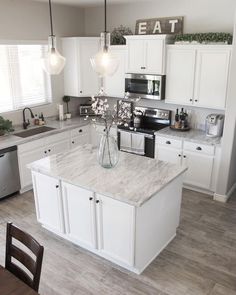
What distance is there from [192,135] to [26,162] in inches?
104

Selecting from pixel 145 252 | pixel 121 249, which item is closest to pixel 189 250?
pixel 145 252

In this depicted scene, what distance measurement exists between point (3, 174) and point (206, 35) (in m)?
3.60

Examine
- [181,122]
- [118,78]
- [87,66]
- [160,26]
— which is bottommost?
[181,122]

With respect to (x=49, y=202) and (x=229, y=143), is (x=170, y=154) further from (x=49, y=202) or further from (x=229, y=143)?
(x=49, y=202)

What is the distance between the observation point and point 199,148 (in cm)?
448

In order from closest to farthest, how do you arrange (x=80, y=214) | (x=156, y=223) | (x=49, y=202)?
(x=156, y=223)
(x=80, y=214)
(x=49, y=202)

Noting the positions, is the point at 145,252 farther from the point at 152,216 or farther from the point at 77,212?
the point at 77,212

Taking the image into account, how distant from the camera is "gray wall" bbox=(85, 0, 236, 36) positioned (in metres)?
4.44

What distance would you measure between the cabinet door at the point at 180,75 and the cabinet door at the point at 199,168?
2.88 ft

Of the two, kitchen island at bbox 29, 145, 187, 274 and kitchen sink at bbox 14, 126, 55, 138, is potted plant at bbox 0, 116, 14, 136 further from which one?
kitchen island at bbox 29, 145, 187, 274

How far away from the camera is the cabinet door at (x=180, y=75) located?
454cm

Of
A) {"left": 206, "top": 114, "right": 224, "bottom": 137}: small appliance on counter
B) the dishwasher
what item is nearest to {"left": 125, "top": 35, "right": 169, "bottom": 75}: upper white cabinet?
{"left": 206, "top": 114, "right": 224, "bottom": 137}: small appliance on counter

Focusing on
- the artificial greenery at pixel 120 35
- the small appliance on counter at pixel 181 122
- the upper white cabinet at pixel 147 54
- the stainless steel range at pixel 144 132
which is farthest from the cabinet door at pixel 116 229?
the artificial greenery at pixel 120 35

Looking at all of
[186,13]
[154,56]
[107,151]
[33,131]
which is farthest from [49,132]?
[186,13]
